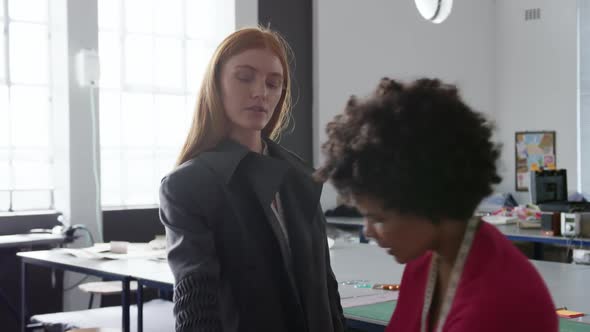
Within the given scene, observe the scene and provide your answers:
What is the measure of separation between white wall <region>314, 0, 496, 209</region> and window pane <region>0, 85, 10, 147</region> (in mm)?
2704

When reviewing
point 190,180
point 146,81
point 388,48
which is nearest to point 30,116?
point 146,81

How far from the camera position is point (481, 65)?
8.58 meters

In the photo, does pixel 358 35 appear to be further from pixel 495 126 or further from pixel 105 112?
pixel 495 126

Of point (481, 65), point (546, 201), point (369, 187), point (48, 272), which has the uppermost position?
point (481, 65)

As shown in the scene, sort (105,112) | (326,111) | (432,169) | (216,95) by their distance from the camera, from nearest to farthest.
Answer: (432,169) < (216,95) < (105,112) < (326,111)

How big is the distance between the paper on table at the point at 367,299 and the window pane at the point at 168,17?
12.7ft

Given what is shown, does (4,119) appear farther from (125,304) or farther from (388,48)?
(388,48)

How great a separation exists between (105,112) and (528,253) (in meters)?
3.11

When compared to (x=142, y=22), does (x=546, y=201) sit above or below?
below

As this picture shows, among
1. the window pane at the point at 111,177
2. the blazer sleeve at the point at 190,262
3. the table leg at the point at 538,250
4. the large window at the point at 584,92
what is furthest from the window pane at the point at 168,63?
the large window at the point at 584,92

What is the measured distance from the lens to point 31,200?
5.30 m

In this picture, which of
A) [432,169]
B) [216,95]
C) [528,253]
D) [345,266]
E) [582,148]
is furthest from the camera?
[582,148]

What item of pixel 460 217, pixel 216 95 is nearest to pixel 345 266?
pixel 216 95

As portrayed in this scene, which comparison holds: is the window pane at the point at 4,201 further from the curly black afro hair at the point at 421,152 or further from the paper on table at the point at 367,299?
the curly black afro hair at the point at 421,152
